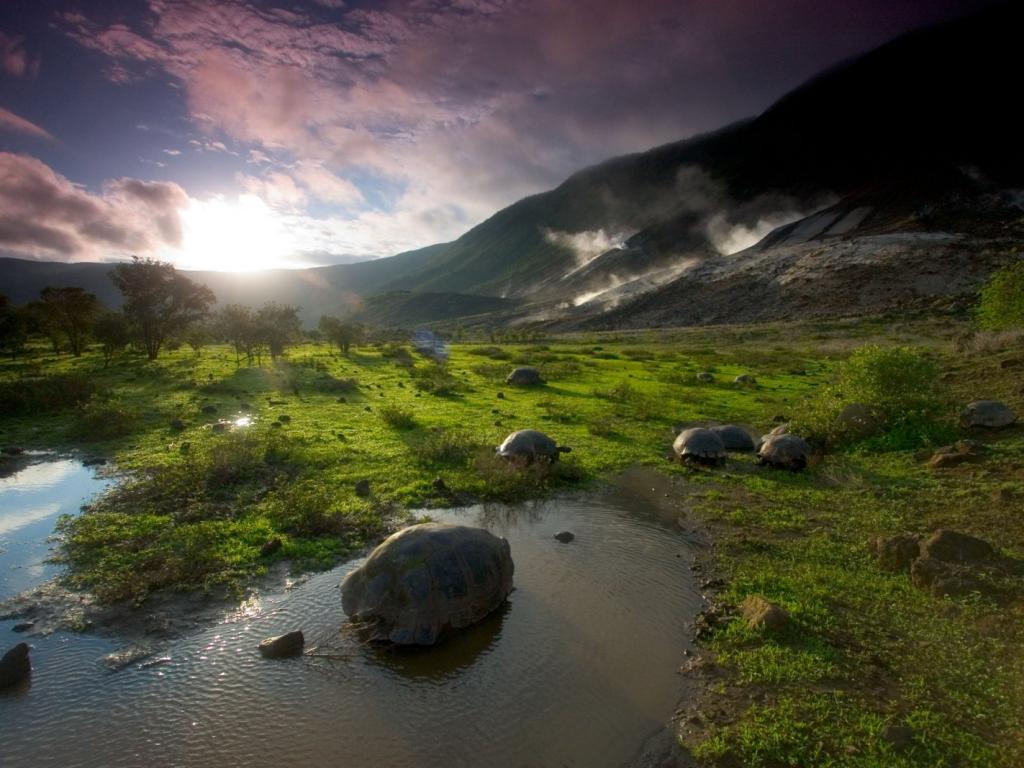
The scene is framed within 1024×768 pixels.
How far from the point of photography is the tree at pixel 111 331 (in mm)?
49312

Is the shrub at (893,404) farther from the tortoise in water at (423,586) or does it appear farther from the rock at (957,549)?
the tortoise in water at (423,586)

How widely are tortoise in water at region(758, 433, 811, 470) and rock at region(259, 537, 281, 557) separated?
16433mm

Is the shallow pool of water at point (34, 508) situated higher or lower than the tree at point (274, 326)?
lower

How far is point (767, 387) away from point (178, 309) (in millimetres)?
55166

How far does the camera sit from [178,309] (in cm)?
5591

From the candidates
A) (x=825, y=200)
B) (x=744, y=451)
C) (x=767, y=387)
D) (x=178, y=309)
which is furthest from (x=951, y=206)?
(x=178, y=309)

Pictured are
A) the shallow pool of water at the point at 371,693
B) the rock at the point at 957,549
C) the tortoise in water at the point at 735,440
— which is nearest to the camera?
the shallow pool of water at the point at 371,693

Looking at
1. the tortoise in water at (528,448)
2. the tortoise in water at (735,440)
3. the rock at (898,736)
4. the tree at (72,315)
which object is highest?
the tree at (72,315)

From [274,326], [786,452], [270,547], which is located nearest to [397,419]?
[270,547]

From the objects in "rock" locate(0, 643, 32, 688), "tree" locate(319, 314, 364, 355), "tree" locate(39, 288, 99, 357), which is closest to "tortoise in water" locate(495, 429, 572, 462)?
"rock" locate(0, 643, 32, 688)

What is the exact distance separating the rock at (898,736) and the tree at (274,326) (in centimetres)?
5334

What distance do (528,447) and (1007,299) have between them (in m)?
34.6

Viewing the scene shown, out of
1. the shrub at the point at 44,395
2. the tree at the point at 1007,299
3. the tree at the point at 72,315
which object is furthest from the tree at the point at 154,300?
the tree at the point at 1007,299

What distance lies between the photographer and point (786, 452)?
19.5 meters
